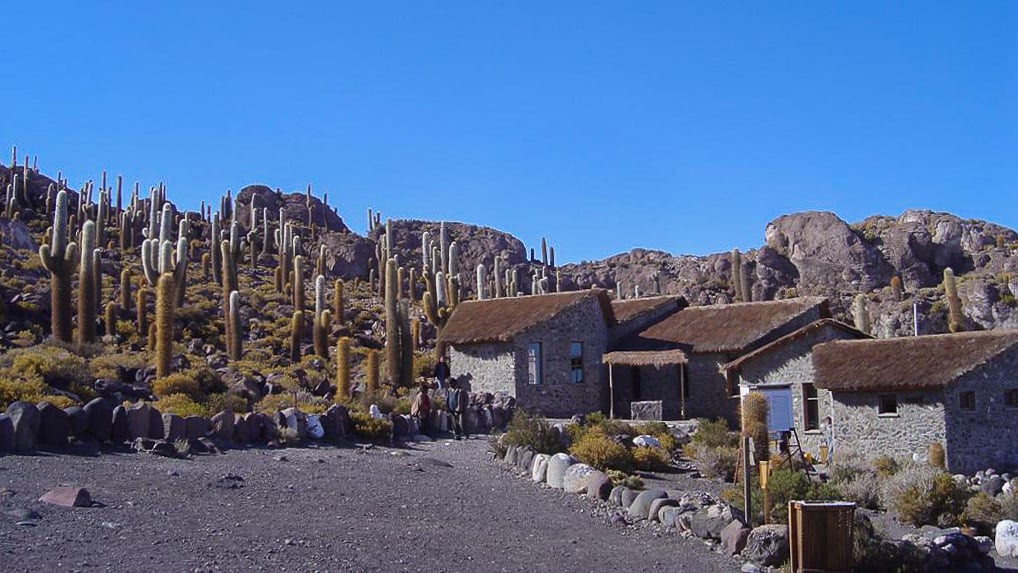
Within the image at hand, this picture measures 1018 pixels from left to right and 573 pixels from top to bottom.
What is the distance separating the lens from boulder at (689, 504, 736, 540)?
1552 cm

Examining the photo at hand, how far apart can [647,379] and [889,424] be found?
1016cm

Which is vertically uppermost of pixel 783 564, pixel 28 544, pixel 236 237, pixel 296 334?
pixel 236 237

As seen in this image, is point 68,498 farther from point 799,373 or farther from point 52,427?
point 799,373

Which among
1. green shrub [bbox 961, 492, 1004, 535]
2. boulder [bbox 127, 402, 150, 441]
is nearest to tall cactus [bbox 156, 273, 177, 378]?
boulder [bbox 127, 402, 150, 441]

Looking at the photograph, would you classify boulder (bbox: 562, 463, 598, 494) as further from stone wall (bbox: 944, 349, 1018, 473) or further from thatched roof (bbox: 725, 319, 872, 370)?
thatched roof (bbox: 725, 319, 872, 370)

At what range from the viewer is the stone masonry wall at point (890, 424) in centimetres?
2539

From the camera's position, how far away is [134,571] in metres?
10.5

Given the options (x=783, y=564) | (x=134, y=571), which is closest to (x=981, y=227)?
(x=783, y=564)

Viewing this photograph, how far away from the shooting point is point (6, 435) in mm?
16719

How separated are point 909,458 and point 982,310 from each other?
37.3 meters

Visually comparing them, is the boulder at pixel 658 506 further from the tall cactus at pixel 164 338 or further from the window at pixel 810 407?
the tall cactus at pixel 164 338

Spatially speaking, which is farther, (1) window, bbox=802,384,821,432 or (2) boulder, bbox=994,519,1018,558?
(1) window, bbox=802,384,821,432

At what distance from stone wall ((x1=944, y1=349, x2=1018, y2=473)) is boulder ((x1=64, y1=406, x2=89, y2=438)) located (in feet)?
61.5

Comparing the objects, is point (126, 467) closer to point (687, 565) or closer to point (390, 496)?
point (390, 496)
